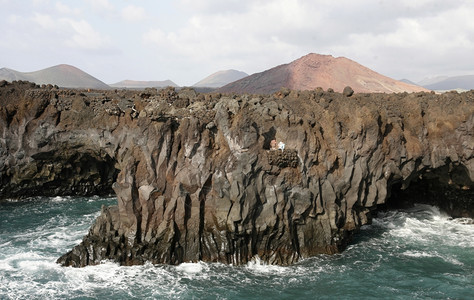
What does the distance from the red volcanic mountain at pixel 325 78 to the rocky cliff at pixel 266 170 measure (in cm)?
3337

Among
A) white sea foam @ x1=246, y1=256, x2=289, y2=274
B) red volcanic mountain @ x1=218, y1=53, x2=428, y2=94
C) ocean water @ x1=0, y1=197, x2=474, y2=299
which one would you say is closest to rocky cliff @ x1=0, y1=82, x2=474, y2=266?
white sea foam @ x1=246, y1=256, x2=289, y2=274

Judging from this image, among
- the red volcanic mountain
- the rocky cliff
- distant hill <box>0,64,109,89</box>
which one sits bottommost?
the rocky cliff

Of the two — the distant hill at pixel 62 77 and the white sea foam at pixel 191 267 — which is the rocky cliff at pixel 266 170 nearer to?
the white sea foam at pixel 191 267

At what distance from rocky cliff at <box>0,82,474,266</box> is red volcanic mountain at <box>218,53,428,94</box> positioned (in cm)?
3337

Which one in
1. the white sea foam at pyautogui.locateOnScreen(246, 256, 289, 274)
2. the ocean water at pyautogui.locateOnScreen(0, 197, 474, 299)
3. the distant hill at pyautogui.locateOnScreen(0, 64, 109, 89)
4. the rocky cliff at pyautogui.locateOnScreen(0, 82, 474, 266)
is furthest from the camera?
the distant hill at pyautogui.locateOnScreen(0, 64, 109, 89)

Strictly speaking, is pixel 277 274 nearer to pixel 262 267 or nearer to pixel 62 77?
pixel 262 267

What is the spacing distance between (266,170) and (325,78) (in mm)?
43915

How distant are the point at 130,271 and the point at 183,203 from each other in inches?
188

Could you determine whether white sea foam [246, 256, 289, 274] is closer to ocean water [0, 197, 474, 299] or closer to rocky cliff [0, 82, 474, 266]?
ocean water [0, 197, 474, 299]

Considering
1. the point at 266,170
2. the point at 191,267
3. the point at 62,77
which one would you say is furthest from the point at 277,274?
the point at 62,77

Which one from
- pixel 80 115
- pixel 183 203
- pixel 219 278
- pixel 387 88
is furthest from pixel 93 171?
pixel 387 88

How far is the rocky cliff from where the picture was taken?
2466 centimetres

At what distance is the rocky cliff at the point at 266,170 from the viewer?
2466 centimetres

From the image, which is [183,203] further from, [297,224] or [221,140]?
[297,224]
